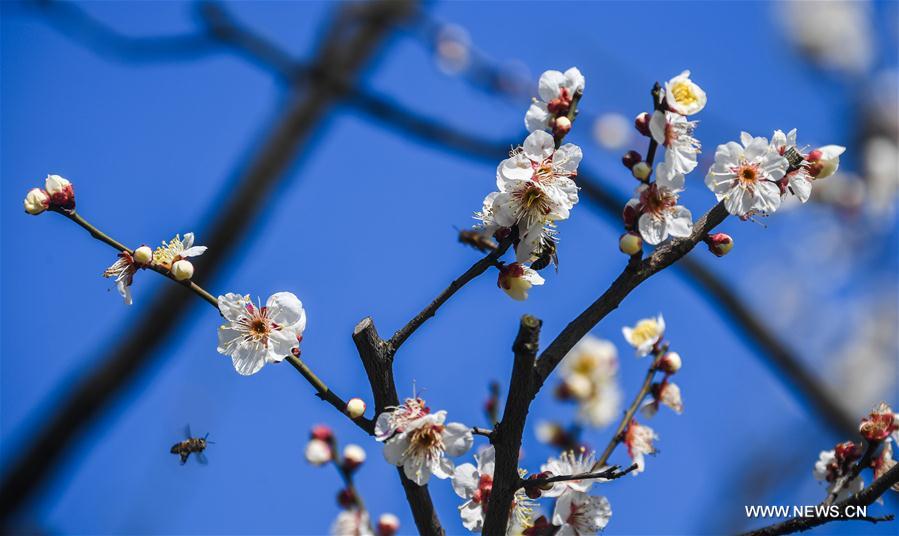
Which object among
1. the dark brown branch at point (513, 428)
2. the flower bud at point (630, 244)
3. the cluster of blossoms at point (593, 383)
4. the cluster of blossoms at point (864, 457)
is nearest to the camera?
the dark brown branch at point (513, 428)

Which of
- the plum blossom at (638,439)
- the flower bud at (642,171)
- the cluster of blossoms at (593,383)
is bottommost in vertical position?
the plum blossom at (638,439)

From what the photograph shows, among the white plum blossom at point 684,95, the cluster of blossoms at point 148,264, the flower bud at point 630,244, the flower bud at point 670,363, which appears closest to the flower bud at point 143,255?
the cluster of blossoms at point 148,264

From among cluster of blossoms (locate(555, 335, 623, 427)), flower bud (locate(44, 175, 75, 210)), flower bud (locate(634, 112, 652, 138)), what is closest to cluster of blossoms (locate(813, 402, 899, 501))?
flower bud (locate(634, 112, 652, 138))

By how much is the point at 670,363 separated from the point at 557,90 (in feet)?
2.02

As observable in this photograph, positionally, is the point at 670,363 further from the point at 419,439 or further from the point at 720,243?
the point at 419,439

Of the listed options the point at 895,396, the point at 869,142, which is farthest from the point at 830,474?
the point at 869,142

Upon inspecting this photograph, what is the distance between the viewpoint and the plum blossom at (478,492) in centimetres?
138

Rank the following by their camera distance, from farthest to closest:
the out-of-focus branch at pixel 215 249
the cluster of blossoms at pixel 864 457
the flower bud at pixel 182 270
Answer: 1. the out-of-focus branch at pixel 215 249
2. the cluster of blossoms at pixel 864 457
3. the flower bud at pixel 182 270

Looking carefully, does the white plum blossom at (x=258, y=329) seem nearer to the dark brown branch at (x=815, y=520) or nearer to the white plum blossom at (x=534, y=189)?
the white plum blossom at (x=534, y=189)

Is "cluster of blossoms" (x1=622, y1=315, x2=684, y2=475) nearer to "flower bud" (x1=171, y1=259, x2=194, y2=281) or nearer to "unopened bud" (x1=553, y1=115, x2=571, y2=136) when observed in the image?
"unopened bud" (x1=553, y1=115, x2=571, y2=136)

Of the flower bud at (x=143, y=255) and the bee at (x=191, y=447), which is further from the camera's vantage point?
the bee at (x=191, y=447)

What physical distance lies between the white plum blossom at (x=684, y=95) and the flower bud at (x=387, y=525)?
1.16 metres

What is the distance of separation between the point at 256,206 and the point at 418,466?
3.31 m

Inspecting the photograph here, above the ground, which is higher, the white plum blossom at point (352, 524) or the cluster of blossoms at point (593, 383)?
the cluster of blossoms at point (593, 383)
